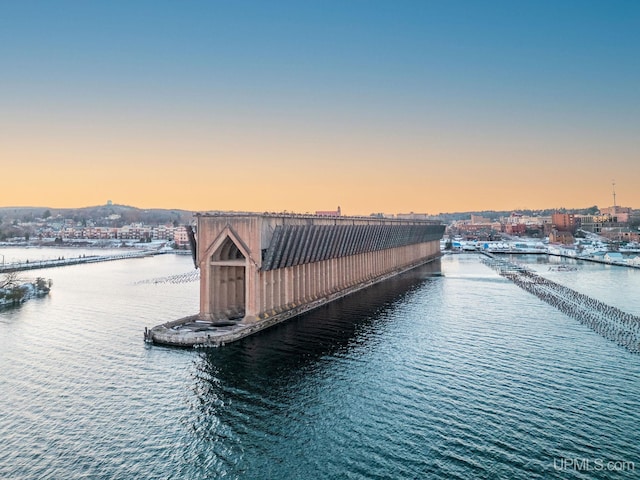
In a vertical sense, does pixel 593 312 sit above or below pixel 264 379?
above

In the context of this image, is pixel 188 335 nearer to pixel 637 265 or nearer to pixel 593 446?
pixel 593 446

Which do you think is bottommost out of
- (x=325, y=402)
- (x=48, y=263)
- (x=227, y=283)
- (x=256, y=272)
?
(x=325, y=402)

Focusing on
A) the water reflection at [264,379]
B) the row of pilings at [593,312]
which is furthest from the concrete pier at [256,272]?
the row of pilings at [593,312]

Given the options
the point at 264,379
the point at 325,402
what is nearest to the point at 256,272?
the point at 264,379

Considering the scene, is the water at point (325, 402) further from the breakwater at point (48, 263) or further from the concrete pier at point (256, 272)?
the breakwater at point (48, 263)

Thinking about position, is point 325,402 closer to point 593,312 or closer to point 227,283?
point 227,283

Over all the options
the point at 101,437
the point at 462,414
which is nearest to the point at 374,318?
the point at 462,414
